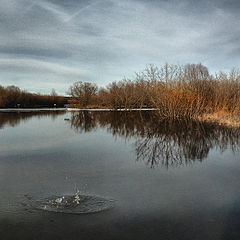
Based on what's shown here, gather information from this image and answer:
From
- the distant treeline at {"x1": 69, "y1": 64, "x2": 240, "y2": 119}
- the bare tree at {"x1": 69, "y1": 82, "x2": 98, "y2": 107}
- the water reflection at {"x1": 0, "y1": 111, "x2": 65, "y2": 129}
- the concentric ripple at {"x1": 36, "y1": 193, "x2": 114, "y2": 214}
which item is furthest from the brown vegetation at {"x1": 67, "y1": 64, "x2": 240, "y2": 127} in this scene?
the bare tree at {"x1": 69, "y1": 82, "x2": 98, "y2": 107}

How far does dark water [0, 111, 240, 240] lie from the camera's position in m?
3.93

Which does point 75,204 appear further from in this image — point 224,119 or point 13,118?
point 13,118

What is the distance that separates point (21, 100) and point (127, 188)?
192ft

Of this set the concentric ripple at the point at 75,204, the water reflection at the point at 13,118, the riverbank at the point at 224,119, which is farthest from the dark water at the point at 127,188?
the water reflection at the point at 13,118

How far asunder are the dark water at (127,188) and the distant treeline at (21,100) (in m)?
49.2

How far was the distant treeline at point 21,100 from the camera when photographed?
57.2 m

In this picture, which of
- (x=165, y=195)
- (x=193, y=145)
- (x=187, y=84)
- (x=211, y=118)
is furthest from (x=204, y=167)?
(x=187, y=84)

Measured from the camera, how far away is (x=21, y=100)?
60938 millimetres

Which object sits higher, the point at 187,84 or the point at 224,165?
the point at 187,84

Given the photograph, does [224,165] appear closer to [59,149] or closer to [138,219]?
[138,219]

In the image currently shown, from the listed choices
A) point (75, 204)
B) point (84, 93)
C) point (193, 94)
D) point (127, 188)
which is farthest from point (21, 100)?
point (75, 204)

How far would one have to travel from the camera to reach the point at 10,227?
396 centimetres

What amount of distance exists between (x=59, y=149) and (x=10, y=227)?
6.34m

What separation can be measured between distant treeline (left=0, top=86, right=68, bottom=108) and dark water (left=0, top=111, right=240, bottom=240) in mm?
49199
